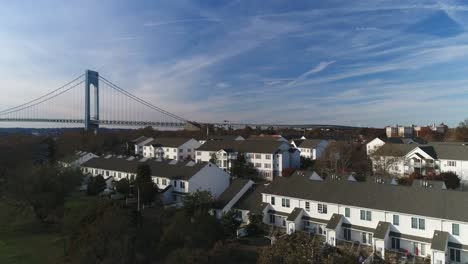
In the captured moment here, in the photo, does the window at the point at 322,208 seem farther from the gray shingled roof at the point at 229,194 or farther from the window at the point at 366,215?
the gray shingled roof at the point at 229,194

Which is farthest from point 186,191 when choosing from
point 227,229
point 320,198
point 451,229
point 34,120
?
point 34,120

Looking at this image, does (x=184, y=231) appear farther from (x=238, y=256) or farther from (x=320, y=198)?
(x=320, y=198)

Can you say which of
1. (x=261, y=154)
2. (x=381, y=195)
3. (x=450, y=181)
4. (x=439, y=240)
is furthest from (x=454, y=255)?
(x=261, y=154)

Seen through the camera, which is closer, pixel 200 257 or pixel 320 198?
pixel 200 257

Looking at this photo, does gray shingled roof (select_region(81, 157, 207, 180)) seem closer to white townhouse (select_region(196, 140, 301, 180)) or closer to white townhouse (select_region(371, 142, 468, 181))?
white townhouse (select_region(196, 140, 301, 180))

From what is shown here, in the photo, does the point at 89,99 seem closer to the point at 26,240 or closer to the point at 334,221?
the point at 26,240
